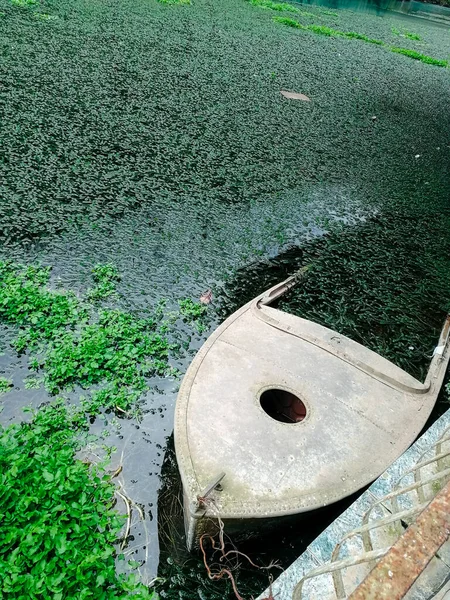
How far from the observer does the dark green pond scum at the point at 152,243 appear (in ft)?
11.9

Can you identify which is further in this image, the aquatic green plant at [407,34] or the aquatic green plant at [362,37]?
the aquatic green plant at [407,34]

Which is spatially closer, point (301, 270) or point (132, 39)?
point (301, 270)

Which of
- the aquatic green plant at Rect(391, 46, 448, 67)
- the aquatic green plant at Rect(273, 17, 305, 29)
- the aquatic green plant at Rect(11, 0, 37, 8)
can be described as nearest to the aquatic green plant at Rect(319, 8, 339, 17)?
the aquatic green plant at Rect(391, 46, 448, 67)

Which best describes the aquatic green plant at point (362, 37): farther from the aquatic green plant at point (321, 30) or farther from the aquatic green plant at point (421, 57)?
the aquatic green plant at point (321, 30)

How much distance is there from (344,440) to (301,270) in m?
3.34

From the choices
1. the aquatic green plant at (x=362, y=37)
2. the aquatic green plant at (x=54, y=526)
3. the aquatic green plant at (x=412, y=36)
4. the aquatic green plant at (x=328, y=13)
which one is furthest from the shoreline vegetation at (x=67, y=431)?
the aquatic green plant at (x=412, y=36)

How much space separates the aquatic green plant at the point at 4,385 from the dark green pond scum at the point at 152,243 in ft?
0.06

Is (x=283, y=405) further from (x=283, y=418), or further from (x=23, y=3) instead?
(x=23, y=3)

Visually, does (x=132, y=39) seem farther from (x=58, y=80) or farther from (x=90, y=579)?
(x=90, y=579)

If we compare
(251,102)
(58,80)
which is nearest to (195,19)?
(251,102)

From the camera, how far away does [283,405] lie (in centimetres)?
473

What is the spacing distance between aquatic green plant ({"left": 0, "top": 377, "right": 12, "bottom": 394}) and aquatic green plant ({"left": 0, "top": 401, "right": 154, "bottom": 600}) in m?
0.67

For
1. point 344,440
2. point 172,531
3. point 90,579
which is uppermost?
point 344,440

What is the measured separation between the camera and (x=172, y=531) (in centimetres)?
381
